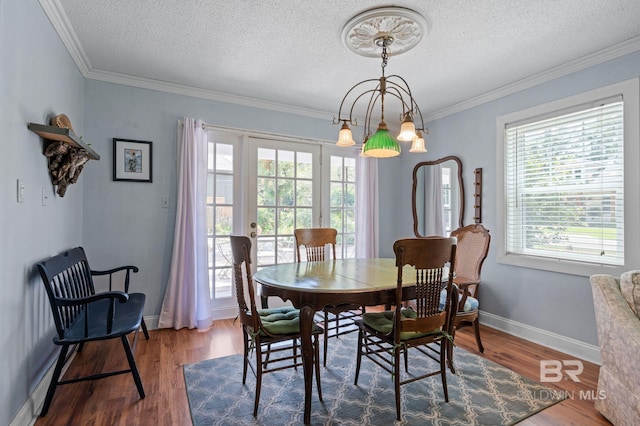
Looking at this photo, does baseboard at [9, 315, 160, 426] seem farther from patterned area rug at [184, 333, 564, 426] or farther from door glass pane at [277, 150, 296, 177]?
door glass pane at [277, 150, 296, 177]

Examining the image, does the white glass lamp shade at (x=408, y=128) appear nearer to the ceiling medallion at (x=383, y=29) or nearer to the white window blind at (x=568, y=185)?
the ceiling medallion at (x=383, y=29)

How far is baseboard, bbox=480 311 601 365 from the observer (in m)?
2.63

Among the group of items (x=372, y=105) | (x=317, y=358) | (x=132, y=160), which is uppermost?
(x=372, y=105)

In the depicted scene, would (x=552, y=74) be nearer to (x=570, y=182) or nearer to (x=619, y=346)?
(x=570, y=182)

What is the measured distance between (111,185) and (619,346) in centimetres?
390

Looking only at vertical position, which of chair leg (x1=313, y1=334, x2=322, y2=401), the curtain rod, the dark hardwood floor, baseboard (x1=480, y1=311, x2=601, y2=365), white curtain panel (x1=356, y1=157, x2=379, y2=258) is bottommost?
the dark hardwood floor

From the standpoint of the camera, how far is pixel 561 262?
2836mm

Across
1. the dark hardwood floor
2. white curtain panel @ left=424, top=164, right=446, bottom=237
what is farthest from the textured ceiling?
the dark hardwood floor

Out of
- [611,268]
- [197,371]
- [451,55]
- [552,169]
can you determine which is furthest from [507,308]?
[197,371]

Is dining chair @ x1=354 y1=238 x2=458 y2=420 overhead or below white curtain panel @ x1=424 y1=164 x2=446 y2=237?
below

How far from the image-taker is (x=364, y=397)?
2.07 metres

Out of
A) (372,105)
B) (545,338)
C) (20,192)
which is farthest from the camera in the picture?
(372,105)

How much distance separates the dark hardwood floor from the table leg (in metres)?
0.66

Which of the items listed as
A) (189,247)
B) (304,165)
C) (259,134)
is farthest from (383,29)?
(189,247)
